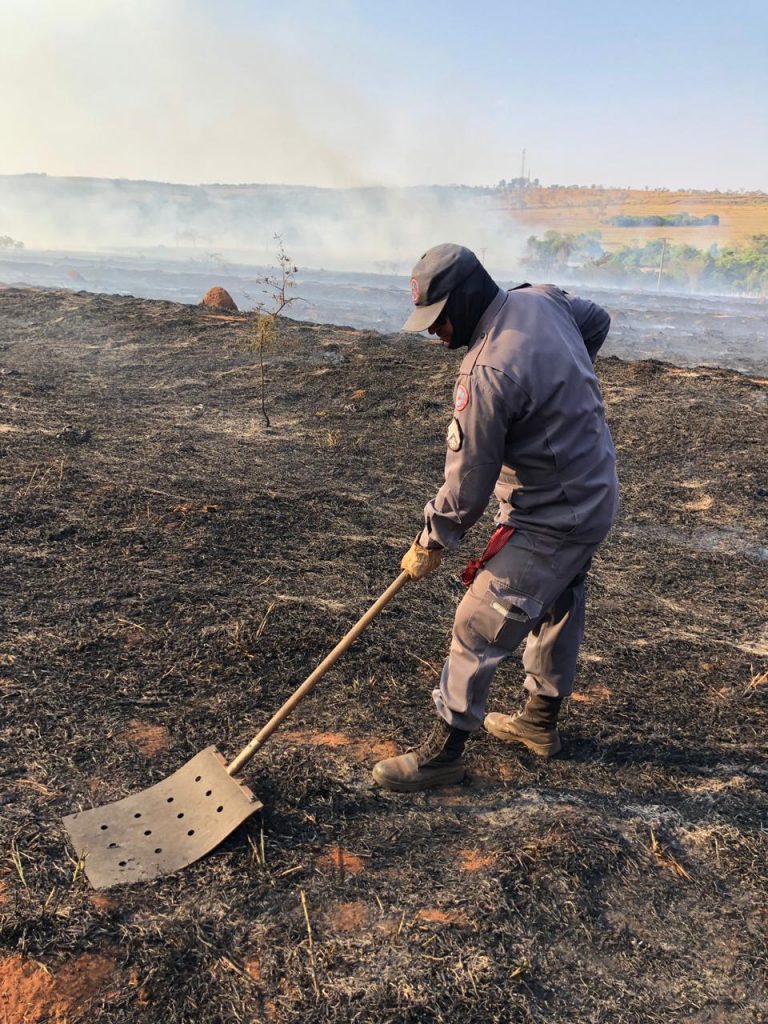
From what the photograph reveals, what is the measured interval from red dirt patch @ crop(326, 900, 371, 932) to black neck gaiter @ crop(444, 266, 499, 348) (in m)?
1.68

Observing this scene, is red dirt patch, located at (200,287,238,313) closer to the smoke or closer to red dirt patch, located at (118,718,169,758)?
red dirt patch, located at (118,718,169,758)

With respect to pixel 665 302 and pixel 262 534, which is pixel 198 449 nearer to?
pixel 262 534

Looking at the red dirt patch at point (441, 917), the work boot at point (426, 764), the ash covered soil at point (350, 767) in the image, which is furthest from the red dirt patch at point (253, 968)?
the work boot at point (426, 764)

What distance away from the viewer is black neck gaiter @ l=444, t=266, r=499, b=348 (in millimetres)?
2223

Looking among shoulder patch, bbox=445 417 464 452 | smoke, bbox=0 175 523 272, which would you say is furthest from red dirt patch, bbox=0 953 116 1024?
smoke, bbox=0 175 523 272

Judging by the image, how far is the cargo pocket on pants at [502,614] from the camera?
2328 mm

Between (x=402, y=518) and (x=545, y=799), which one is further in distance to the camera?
(x=402, y=518)

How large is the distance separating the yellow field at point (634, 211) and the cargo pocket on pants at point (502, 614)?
76.7 m

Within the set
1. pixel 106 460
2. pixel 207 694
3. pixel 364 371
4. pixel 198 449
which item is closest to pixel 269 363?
pixel 364 371

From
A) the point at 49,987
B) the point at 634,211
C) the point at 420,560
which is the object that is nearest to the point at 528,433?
the point at 420,560

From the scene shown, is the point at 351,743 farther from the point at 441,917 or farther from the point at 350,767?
the point at 441,917

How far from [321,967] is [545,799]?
1.00 m

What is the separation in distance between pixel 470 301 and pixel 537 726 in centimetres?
159

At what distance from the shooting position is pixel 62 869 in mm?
2072
